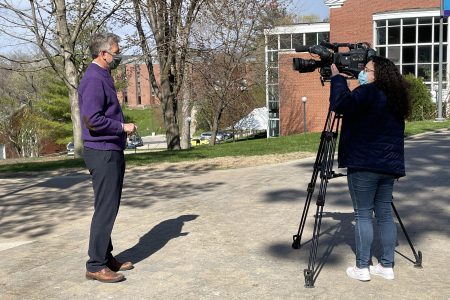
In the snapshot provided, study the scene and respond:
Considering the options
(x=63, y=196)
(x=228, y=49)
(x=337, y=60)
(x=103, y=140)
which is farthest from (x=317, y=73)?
(x=103, y=140)

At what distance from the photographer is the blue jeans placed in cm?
407

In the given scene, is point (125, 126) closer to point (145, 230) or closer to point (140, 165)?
point (145, 230)

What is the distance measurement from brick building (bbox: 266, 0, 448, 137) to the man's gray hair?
26.7 metres

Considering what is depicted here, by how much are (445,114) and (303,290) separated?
28.1 m

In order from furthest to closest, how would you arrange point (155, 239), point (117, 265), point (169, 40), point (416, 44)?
point (416, 44) < point (169, 40) < point (155, 239) < point (117, 265)

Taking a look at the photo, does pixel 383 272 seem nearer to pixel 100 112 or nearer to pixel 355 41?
pixel 100 112

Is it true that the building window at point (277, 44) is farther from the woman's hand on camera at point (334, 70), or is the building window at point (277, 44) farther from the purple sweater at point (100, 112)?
the purple sweater at point (100, 112)

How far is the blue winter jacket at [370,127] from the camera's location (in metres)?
3.94

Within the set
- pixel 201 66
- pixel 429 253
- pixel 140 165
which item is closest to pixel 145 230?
pixel 429 253

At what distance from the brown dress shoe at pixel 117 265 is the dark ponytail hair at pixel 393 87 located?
251cm

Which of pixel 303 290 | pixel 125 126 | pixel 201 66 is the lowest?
pixel 303 290

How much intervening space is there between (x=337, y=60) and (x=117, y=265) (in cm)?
249

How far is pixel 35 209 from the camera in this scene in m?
7.42

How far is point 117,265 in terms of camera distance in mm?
4578
